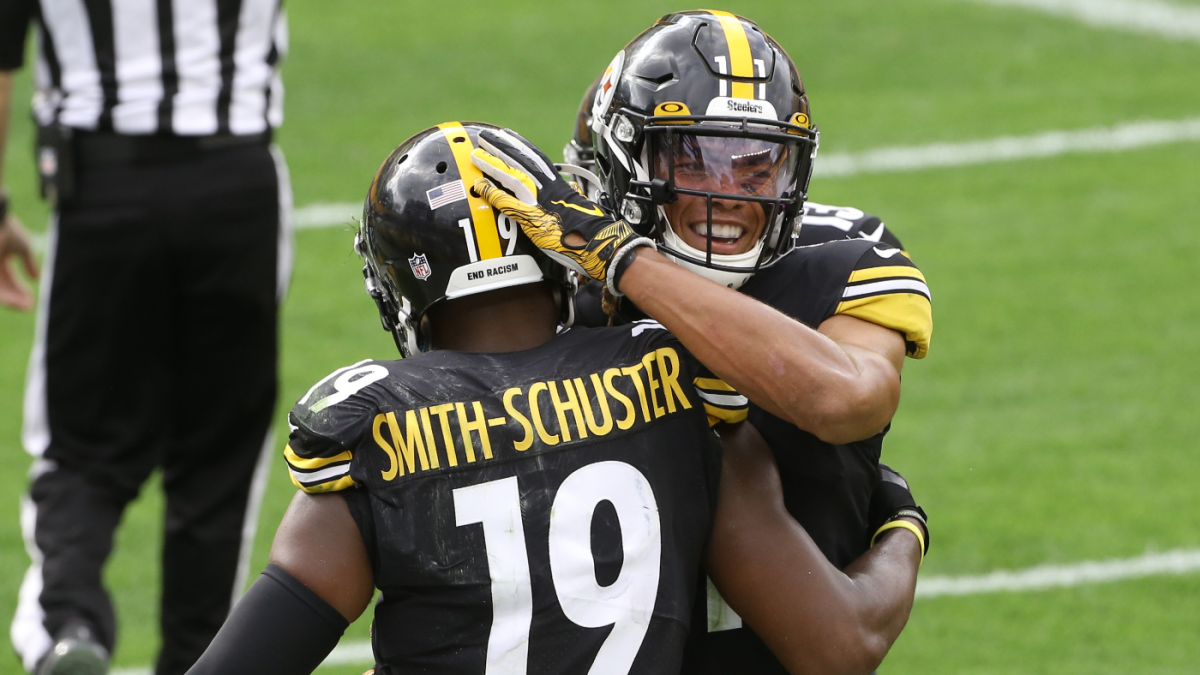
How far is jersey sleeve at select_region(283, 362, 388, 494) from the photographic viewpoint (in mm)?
2518

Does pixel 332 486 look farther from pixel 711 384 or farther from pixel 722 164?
pixel 722 164

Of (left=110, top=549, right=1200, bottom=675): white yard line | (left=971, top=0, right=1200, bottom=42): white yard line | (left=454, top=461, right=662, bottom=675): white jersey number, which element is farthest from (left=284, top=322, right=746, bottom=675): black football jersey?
(left=971, top=0, right=1200, bottom=42): white yard line

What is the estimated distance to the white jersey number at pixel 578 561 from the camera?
8.38 ft

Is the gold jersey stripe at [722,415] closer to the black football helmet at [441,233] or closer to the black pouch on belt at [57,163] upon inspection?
the black football helmet at [441,233]

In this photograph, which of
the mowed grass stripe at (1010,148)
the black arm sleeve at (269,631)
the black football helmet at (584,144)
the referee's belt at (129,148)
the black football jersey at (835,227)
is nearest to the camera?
the black arm sleeve at (269,631)

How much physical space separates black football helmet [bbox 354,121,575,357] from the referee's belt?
2.20 metres

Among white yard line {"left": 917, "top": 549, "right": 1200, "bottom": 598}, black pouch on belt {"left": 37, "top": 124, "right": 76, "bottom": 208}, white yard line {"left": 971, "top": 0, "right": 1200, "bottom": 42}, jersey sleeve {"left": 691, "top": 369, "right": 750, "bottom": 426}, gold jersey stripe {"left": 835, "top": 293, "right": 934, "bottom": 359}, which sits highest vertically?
gold jersey stripe {"left": 835, "top": 293, "right": 934, "bottom": 359}

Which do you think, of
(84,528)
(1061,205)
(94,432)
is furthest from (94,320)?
(1061,205)

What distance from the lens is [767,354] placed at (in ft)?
8.66

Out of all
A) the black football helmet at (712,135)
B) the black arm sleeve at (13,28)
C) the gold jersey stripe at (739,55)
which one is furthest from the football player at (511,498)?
the black arm sleeve at (13,28)

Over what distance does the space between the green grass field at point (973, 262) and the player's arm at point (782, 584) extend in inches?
39.2

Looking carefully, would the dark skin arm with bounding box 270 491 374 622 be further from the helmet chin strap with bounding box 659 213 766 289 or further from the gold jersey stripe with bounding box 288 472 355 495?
the helmet chin strap with bounding box 659 213 766 289

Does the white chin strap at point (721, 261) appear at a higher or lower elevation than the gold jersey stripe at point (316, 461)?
higher

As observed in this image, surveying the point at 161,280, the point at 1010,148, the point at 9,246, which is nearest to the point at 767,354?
the point at 161,280
